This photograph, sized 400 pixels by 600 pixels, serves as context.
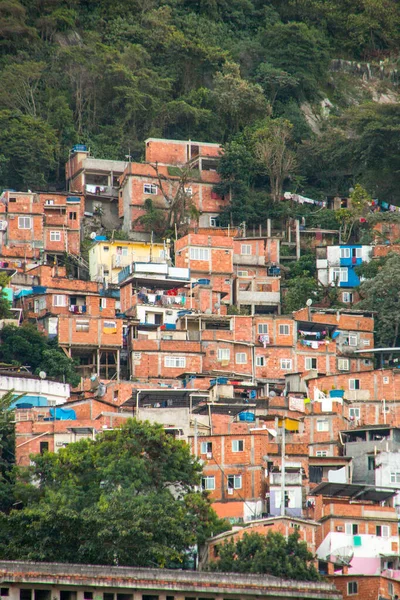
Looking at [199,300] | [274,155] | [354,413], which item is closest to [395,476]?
[354,413]

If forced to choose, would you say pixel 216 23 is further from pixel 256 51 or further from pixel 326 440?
pixel 326 440

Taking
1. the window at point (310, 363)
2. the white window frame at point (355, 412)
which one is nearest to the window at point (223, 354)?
the window at point (310, 363)

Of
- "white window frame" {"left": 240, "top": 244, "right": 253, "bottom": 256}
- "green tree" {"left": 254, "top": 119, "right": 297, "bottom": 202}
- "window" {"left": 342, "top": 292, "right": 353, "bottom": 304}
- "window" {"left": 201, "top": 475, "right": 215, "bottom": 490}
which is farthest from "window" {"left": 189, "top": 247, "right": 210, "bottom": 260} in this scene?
"window" {"left": 201, "top": 475, "right": 215, "bottom": 490}

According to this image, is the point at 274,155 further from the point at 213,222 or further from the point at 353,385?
the point at 353,385

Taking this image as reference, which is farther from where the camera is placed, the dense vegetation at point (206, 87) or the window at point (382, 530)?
the dense vegetation at point (206, 87)

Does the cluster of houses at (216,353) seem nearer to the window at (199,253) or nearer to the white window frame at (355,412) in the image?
the window at (199,253)
